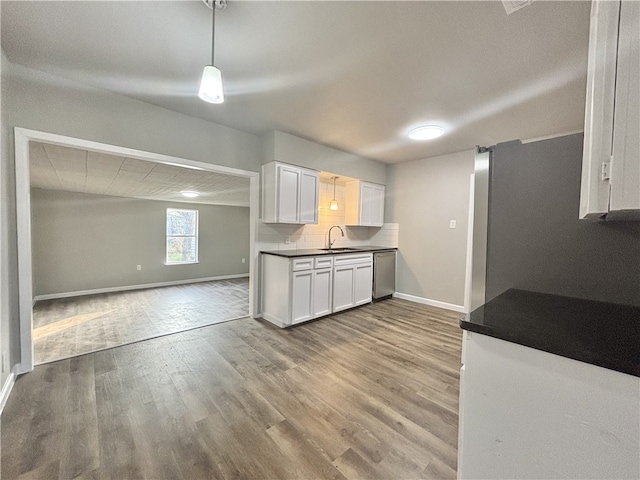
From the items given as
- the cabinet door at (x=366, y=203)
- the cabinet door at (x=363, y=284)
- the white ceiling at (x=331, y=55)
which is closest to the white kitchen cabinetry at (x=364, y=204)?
the cabinet door at (x=366, y=203)

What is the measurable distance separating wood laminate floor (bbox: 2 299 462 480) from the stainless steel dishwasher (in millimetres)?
1593

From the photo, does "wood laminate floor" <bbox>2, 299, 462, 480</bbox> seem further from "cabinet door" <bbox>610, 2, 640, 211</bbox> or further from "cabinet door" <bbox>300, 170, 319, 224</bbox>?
"cabinet door" <bbox>300, 170, 319, 224</bbox>

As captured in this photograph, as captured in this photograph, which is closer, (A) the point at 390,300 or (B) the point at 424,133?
(B) the point at 424,133

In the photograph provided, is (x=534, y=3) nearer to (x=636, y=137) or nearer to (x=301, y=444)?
(x=636, y=137)

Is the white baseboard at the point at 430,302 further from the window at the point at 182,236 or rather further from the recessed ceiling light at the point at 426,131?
the window at the point at 182,236

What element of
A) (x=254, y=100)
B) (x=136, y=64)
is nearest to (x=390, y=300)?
(x=254, y=100)

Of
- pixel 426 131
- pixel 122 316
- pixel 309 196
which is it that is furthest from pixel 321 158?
pixel 122 316

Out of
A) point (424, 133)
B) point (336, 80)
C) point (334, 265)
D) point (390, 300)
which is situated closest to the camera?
point (336, 80)

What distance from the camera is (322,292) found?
3.54 meters

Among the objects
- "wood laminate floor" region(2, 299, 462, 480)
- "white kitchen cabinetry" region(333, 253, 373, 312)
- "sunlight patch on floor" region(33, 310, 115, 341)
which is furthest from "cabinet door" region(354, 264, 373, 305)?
"sunlight patch on floor" region(33, 310, 115, 341)

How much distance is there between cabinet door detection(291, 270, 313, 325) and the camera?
10.5 feet

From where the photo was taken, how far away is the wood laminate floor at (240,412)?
1.35 m

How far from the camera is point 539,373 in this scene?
73 cm

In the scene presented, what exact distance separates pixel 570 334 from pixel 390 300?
13.2ft
